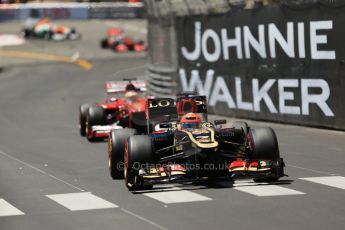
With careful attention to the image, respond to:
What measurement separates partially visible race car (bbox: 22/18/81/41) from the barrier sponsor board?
37.9 meters

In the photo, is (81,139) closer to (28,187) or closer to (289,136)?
(289,136)

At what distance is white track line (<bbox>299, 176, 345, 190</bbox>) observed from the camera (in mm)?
13548

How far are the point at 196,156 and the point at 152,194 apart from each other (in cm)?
93

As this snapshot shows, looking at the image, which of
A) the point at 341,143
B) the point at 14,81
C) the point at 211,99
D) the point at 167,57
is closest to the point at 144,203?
the point at 341,143

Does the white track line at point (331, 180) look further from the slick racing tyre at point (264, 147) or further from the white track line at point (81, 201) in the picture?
the white track line at point (81, 201)

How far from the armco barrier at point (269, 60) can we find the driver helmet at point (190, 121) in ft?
23.0

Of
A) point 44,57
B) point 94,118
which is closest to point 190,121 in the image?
point 94,118

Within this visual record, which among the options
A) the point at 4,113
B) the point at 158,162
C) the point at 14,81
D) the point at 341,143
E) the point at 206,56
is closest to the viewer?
the point at 158,162

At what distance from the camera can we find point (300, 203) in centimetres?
1196

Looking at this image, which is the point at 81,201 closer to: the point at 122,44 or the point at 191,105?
the point at 191,105

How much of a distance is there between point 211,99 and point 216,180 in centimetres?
1333

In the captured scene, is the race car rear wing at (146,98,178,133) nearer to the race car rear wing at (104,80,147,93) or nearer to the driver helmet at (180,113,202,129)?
the driver helmet at (180,113,202,129)

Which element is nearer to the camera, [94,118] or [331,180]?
[331,180]

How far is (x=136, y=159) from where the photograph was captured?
1355 centimetres
